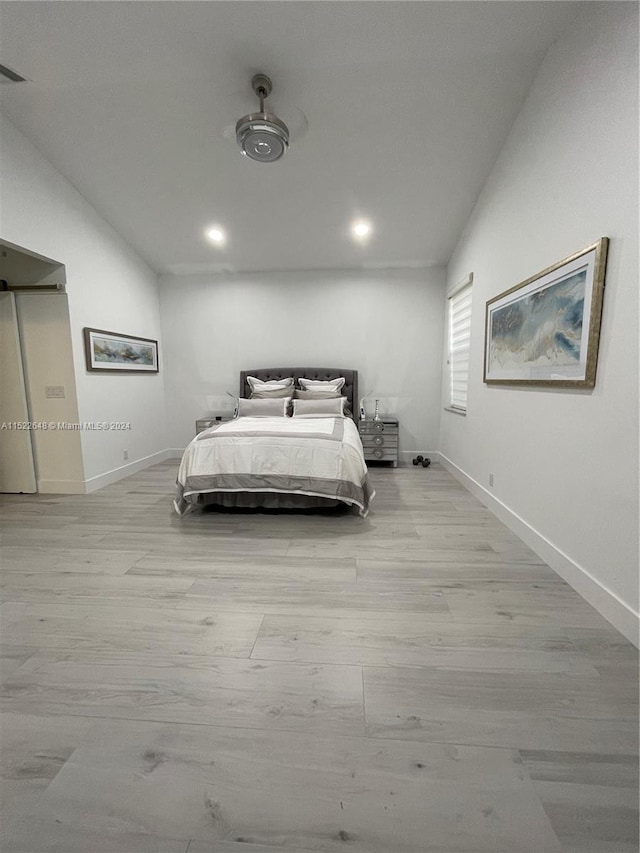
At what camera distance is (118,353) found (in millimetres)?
3912

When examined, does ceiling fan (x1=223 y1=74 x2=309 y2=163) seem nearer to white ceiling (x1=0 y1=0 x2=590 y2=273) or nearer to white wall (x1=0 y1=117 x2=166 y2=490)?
white ceiling (x1=0 y1=0 x2=590 y2=273)

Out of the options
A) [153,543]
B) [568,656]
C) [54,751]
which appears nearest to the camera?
[54,751]

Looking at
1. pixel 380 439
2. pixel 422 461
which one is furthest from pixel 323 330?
pixel 422 461

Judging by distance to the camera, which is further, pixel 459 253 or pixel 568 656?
pixel 459 253

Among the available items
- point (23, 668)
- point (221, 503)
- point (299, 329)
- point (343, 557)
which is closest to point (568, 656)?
point (343, 557)

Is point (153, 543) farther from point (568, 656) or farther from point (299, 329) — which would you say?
point (299, 329)

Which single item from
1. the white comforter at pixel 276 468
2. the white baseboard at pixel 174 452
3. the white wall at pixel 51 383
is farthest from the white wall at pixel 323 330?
the white comforter at pixel 276 468

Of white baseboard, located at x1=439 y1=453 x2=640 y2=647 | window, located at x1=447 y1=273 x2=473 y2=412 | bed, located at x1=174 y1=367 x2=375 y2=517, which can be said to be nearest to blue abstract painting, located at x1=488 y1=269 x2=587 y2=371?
window, located at x1=447 y1=273 x2=473 y2=412

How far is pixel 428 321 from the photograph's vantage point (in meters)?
4.52

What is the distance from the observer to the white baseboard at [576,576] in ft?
4.89

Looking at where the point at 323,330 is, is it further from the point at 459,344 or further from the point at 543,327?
the point at 543,327

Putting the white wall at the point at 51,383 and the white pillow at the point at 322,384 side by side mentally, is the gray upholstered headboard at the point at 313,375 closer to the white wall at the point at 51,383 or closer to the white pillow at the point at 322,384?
the white pillow at the point at 322,384

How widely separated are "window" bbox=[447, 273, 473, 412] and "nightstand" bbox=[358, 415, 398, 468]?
800mm

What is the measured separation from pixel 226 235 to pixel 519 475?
3.93 metres
